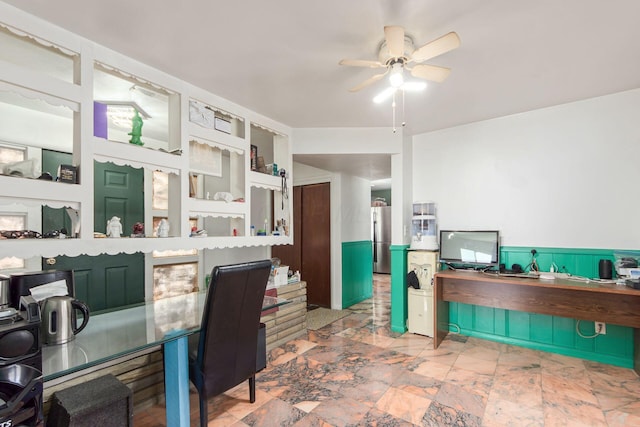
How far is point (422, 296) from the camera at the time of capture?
3.50 metres

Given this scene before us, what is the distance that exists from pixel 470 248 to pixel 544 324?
98cm

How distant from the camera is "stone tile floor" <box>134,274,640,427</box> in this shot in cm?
202

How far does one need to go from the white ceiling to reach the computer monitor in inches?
53.3

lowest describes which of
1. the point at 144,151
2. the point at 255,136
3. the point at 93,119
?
the point at 144,151

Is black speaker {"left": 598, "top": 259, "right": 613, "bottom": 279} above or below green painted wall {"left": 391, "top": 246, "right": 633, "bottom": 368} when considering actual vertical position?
above

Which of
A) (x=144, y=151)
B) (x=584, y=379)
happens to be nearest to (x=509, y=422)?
(x=584, y=379)

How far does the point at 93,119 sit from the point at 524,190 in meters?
3.85

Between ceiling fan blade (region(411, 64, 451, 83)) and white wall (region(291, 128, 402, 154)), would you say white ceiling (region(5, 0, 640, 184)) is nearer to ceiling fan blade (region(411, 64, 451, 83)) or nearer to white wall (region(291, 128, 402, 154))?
ceiling fan blade (region(411, 64, 451, 83))

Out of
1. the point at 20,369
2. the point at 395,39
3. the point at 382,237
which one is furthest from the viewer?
the point at 382,237

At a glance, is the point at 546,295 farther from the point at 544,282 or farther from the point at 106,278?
the point at 106,278

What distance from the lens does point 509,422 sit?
6.44 feet

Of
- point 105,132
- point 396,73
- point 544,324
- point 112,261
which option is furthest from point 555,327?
point 112,261

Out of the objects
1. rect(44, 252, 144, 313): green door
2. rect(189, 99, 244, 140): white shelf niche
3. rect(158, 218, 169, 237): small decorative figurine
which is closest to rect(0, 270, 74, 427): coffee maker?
rect(158, 218, 169, 237): small decorative figurine

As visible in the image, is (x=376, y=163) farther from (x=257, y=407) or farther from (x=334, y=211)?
(x=257, y=407)
